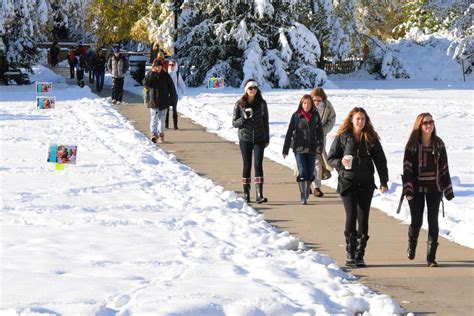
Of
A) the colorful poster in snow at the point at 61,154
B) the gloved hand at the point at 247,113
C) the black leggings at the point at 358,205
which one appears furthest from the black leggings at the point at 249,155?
the black leggings at the point at 358,205

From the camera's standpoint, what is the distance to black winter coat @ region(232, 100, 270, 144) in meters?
13.2

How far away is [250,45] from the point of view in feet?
122

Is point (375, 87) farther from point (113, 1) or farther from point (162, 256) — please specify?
point (162, 256)

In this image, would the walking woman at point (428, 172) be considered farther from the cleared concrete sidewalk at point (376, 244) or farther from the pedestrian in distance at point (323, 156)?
the pedestrian in distance at point (323, 156)

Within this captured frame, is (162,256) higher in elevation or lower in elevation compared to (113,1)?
lower

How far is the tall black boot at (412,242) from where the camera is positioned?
9.55m

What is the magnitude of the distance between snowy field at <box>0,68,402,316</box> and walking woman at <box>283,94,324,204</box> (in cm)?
85

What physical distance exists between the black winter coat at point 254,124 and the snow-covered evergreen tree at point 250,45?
23.3 m

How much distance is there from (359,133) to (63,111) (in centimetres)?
1910

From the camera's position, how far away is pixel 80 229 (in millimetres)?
10938

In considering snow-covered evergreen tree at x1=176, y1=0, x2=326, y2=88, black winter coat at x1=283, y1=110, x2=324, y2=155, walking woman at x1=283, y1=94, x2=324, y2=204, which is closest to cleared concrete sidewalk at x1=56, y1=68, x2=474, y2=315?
walking woman at x1=283, y1=94, x2=324, y2=204

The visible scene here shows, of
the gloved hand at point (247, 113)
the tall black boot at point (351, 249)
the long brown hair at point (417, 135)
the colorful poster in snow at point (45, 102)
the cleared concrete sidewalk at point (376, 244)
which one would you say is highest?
the long brown hair at point (417, 135)

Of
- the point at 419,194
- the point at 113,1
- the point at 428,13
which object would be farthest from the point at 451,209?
the point at 428,13

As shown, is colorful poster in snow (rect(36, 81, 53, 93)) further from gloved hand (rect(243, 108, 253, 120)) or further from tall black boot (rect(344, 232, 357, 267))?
tall black boot (rect(344, 232, 357, 267))
